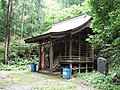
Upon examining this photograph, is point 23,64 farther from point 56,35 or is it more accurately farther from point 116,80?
point 116,80

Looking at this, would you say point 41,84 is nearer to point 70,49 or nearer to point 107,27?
point 107,27

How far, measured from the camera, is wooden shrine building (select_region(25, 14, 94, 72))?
13.0m

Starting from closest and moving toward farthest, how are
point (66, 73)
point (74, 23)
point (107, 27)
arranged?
point (107, 27), point (66, 73), point (74, 23)

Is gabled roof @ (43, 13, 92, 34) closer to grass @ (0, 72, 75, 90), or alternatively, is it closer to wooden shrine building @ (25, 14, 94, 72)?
wooden shrine building @ (25, 14, 94, 72)

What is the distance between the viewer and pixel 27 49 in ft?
74.8

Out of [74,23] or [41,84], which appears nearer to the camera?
[41,84]

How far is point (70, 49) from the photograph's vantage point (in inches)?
520

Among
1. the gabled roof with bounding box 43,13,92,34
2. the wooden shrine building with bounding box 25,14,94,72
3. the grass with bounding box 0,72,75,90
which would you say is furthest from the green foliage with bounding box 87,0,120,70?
the gabled roof with bounding box 43,13,92,34

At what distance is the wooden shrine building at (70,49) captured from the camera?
12953 mm

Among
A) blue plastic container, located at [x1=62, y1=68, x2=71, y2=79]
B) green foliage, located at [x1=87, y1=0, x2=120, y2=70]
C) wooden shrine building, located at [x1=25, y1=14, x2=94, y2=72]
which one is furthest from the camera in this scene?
wooden shrine building, located at [x1=25, y1=14, x2=94, y2=72]

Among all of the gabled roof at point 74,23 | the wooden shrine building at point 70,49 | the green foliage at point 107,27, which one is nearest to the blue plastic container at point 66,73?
the wooden shrine building at point 70,49

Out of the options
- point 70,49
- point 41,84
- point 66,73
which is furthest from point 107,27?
point 70,49

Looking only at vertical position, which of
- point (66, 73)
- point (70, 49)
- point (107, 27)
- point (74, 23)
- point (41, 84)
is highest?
point (74, 23)

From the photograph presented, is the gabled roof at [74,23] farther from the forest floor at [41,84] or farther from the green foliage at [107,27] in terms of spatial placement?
the green foliage at [107,27]
